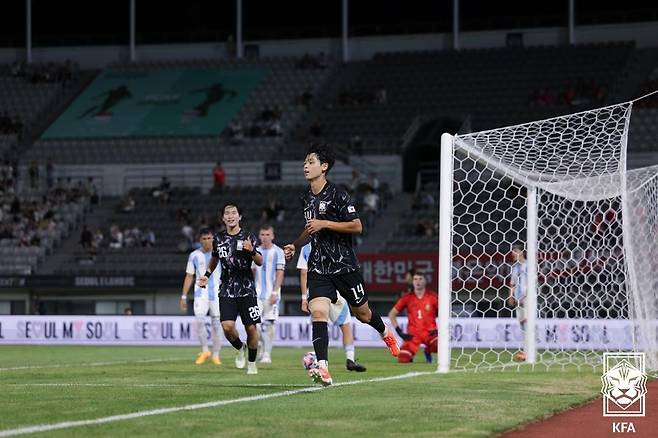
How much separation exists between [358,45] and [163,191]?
11.3m

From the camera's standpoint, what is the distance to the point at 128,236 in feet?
140

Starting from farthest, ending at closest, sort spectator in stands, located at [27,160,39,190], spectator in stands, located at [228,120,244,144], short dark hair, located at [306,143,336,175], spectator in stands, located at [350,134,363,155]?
spectator in stands, located at [228,120,244,144]
spectator in stands, located at [27,160,39,190]
spectator in stands, located at [350,134,363,155]
short dark hair, located at [306,143,336,175]

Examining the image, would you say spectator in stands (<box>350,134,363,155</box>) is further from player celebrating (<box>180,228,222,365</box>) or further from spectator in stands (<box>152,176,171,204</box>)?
player celebrating (<box>180,228,222,365</box>)

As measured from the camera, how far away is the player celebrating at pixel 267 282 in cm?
2064

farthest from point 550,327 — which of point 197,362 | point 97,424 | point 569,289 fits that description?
point 97,424

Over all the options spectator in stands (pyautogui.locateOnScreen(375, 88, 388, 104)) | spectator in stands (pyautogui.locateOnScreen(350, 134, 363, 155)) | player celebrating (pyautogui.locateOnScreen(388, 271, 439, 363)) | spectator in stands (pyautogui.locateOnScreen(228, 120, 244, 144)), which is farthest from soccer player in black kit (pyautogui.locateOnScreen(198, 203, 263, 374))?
spectator in stands (pyautogui.locateOnScreen(375, 88, 388, 104))

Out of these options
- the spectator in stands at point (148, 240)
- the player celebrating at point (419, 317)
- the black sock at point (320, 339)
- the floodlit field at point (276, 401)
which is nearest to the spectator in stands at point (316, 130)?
the spectator in stands at point (148, 240)

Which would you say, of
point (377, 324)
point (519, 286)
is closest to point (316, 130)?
point (519, 286)

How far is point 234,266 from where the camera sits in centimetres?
1666

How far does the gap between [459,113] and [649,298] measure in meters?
26.8

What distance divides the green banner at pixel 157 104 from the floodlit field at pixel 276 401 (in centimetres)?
3188

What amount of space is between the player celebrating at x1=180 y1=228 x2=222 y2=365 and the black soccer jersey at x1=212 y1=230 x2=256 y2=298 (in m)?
4.22

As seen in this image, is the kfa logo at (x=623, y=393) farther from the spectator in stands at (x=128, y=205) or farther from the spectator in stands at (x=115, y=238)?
the spectator in stands at (x=128, y=205)

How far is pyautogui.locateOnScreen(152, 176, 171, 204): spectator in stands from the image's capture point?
44.3 m
